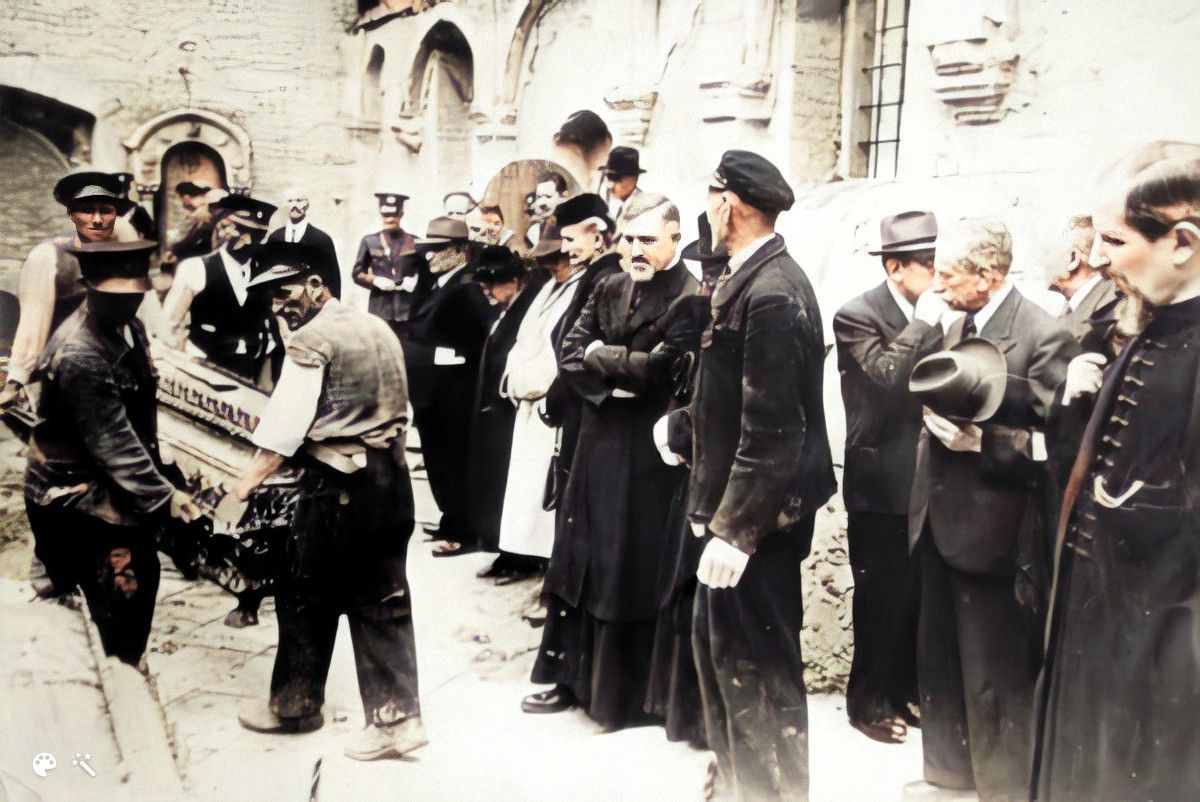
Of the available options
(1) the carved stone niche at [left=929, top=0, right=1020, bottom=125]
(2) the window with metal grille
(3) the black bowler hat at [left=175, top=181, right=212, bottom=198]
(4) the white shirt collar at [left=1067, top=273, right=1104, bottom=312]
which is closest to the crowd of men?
(4) the white shirt collar at [left=1067, top=273, right=1104, bottom=312]

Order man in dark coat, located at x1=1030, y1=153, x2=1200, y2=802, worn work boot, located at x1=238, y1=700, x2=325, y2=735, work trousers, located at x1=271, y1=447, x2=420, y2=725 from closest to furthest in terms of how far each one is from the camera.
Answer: man in dark coat, located at x1=1030, y1=153, x2=1200, y2=802, work trousers, located at x1=271, y1=447, x2=420, y2=725, worn work boot, located at x1=238, y1=700, x2=325, y2=735

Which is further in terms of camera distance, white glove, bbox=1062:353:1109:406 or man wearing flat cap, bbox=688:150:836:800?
man wearing flat cap, bbox=688:150:836:800

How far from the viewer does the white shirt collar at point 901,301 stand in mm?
4262

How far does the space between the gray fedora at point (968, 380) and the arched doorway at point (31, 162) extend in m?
3.52

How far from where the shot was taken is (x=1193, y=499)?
3.83 m

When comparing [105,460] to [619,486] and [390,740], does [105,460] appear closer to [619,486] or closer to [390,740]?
[390,740]

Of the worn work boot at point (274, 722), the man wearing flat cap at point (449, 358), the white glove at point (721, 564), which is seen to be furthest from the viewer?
the man wearing flat cap at point (449, 358)

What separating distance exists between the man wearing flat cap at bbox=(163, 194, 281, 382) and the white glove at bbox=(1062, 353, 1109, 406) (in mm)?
3140

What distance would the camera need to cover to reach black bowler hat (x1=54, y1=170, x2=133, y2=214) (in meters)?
5.20

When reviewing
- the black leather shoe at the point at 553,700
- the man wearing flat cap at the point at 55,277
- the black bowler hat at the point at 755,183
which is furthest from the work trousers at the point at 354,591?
the black bowler hat at the point at 755,183

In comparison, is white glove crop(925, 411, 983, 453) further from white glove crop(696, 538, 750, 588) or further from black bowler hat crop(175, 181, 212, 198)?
black bowler hat crop(175, 181, 212, 198)

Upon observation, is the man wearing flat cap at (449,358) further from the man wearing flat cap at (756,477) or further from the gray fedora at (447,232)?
the man wearing flat cap at (756,477)

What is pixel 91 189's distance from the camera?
5215 millimetres

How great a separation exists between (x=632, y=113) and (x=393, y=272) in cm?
122
